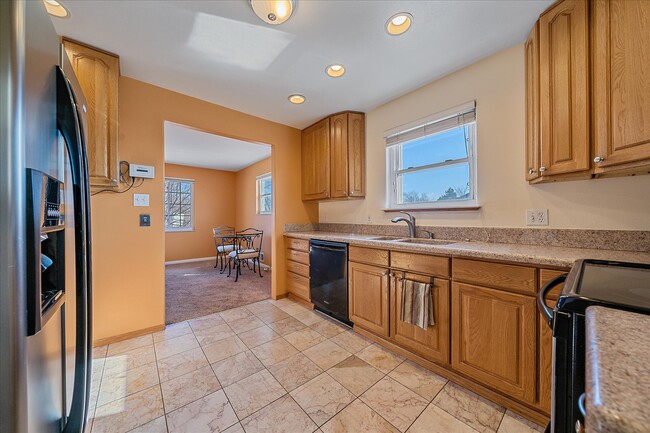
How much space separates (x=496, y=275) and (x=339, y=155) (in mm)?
2084

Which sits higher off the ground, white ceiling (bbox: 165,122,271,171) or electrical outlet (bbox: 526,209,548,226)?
white ceiling (bbox: 165,122,271,171)

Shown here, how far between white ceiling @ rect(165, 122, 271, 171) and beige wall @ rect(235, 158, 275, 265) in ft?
0.68

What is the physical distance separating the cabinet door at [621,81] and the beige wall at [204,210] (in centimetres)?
686

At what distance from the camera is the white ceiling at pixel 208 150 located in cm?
388

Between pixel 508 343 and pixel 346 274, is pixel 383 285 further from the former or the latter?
pixel 508 343

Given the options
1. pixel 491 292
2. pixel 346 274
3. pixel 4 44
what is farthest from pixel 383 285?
pixel 4 44

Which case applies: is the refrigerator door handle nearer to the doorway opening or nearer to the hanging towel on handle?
the hanging towel on handle

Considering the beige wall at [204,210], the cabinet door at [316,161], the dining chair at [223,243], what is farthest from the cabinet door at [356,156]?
the beige wall at [204,210]

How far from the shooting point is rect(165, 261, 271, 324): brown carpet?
2.93m

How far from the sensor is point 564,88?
4.69ft

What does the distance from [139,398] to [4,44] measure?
1916mm

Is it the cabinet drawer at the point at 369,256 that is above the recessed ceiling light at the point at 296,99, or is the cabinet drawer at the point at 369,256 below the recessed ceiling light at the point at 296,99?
below

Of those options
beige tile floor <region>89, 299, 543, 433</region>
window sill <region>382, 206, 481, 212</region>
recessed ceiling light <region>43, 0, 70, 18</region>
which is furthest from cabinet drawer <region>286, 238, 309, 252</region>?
recessed ceiling light <region>43, 0, 70, 18</region>

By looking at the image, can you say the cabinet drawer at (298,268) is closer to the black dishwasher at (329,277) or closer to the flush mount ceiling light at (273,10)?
the black dishwasher at (329,277)
